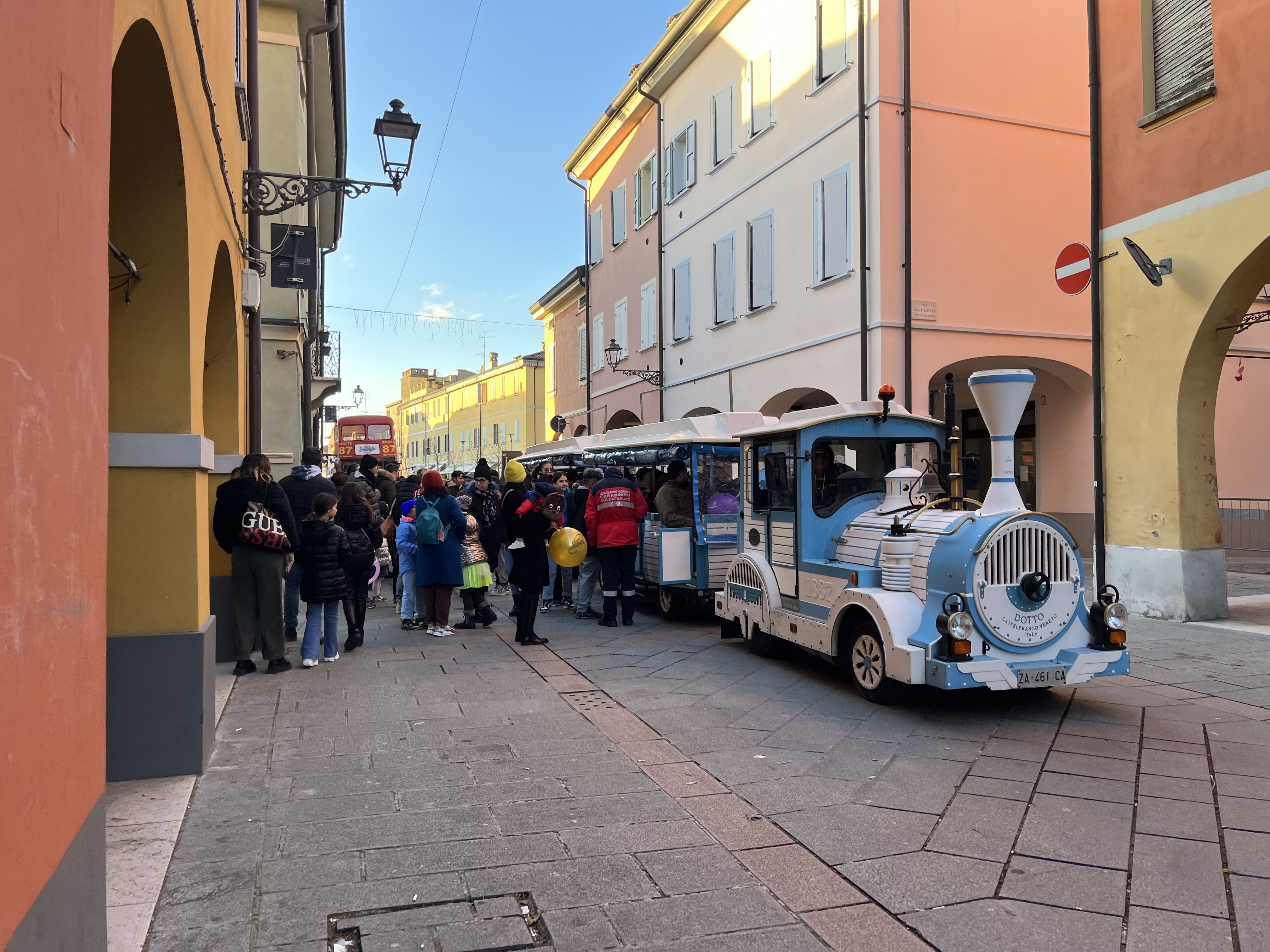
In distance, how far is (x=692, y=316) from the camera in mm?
19969

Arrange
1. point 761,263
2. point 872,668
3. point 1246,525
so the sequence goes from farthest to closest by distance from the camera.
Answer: point 761,263
point 1246,525
point 872,668

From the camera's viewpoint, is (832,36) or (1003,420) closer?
(1003,420)

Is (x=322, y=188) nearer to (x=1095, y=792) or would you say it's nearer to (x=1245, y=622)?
(x=1095, y=792)

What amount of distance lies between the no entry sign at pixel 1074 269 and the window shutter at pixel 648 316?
1288cm

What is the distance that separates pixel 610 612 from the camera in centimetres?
1030

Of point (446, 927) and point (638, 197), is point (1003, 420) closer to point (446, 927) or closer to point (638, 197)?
point (446, 927)

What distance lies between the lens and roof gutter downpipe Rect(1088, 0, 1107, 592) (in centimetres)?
1044

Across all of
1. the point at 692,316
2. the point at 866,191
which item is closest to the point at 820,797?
the point at 866,191

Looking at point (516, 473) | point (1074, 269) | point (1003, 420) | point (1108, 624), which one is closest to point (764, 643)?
point (1108, 624)

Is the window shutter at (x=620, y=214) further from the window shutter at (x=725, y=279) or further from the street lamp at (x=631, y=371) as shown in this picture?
the window shutter at (x=725, y=279)

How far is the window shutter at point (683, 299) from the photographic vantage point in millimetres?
20094

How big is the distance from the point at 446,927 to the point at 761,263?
1493 cm

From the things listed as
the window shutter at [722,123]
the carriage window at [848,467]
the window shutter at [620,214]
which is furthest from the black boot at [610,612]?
the window shutter at [620,214]

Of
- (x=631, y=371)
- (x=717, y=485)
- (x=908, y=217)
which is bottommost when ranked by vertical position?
(x=717, y=485)
